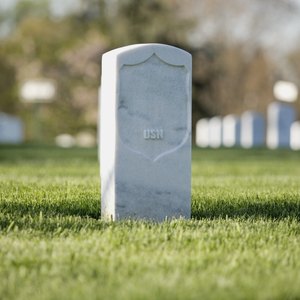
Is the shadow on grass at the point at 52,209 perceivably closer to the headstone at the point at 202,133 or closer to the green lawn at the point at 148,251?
the green lawn at the point at 148,251

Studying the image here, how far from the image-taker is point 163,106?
7.46 metres

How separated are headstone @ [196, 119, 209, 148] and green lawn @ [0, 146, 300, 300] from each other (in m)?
38.7

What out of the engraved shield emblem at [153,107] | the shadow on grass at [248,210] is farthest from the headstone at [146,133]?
the shadow on grass at [248,210]

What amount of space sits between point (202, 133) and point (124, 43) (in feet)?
26.2

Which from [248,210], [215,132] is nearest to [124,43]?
[215,132]

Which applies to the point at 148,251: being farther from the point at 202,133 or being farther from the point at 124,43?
the point at 202,133

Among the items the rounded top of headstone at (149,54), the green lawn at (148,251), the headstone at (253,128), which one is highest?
the rounded top of headstone at (149,54)

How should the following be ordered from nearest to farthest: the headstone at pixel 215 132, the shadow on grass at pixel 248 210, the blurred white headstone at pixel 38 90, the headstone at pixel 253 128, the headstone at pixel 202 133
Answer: the shadow on grass at pixel 248 210 → the headstone at pixel 253 128 → the headstone at pixel 215 132 → the headstone at pixel 202 133 → the blurred white headstone at pixel 38 90

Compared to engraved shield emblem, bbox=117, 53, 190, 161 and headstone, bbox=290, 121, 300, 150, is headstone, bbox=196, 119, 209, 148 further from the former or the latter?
engraved shield emblem, bbox=117, 53, 190, 161

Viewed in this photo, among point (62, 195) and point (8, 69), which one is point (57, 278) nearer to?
point (62, 195)

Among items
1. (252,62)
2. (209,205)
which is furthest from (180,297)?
(252,62)

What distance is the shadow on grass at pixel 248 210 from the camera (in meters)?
7.93

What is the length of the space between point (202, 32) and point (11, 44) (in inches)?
563

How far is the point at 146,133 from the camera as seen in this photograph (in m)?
7.36
